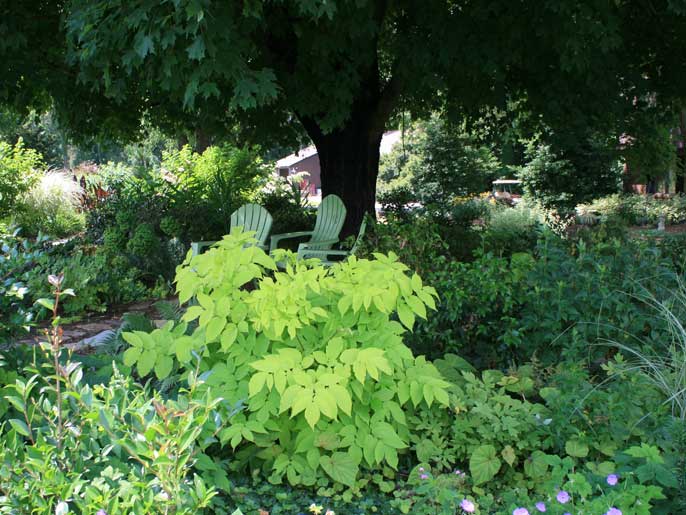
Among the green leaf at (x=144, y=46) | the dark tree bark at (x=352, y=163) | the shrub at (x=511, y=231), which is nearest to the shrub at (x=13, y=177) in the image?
the dark tree bark at (x=352, y=163)

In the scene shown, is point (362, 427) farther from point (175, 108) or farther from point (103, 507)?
point (175, 108)

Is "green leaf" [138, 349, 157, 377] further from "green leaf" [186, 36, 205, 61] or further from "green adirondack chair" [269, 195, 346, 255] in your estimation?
"green adirondack chair" [269, 195, 346, 255]

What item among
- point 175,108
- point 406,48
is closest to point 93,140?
point 175,108

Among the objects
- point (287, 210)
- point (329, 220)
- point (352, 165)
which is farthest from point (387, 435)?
point (287, 210)

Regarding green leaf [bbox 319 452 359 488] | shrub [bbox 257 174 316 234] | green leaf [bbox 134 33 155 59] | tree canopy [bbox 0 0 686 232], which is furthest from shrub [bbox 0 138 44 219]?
green leaf [bbox 319 452 359 488]

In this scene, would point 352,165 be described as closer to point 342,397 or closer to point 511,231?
point 511,231

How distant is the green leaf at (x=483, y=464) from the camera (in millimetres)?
2574

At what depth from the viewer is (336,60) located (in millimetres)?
7109

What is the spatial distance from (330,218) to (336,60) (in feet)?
5.73

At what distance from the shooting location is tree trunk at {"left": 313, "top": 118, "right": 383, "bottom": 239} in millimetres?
8312

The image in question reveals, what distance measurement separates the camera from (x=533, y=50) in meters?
7.30

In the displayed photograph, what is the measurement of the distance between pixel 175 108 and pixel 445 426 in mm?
7028

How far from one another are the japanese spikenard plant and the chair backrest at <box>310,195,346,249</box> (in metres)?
4.59

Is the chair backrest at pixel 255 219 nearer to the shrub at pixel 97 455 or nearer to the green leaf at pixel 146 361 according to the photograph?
the green leaf at pixel 146 361
